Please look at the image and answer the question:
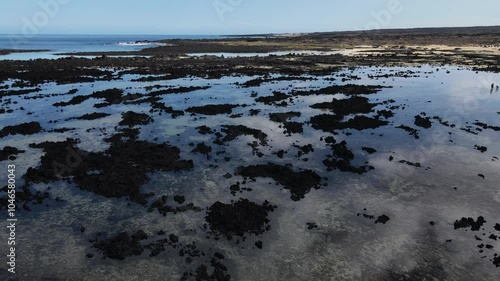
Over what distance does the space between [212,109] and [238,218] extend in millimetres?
18334

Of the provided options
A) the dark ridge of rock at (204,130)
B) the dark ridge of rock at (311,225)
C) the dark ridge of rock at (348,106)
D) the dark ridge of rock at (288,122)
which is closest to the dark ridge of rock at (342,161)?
the dark ridge of rock at (288,122)

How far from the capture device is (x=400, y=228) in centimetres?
1290

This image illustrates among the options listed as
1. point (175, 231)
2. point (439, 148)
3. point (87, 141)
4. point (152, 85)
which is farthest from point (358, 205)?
point (152, 85)

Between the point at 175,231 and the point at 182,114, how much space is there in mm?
17607

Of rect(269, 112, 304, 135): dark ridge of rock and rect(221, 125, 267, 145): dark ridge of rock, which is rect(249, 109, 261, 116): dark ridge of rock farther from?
rect(221, 125, 267, 145): dark ridge of rock

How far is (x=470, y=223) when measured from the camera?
513 inches

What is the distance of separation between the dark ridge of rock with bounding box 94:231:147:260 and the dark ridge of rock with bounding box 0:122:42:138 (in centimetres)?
1602

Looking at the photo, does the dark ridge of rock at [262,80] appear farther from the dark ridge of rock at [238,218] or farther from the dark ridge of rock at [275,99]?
the dark ridge of rock at [238,218]

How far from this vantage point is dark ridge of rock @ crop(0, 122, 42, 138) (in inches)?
937

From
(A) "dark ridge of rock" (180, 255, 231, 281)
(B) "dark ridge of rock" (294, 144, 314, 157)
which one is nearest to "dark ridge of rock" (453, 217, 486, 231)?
(A) "dark ridge of rock" (180, 255, 231, 281)

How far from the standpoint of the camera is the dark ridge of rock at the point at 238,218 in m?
12.9

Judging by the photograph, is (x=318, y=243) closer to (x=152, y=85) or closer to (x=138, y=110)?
(x=138, y=110)

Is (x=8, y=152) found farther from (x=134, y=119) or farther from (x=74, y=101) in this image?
(x=74, y=101)

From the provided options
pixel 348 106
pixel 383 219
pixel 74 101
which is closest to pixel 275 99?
pixel 348 106
